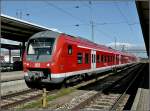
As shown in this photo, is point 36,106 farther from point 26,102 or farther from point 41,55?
point 41,55

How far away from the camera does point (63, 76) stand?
54.1 feet

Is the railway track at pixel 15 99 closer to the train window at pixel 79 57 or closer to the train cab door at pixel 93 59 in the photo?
the train window at pixel 79 57

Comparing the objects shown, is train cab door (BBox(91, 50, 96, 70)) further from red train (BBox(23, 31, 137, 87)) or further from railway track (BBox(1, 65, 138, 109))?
railway track (BBox(1, 65, 138, 109))

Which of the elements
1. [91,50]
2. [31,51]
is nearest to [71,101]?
[31,51]

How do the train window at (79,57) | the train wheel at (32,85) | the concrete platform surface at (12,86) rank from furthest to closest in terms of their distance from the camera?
the train window at (79,57)
the train wheel at (32,85)
the concrete platform surface at (12,86)

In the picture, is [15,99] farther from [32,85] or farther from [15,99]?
[32,85]

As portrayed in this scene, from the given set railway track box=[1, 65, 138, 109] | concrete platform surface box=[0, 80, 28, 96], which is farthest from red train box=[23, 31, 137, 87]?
railway track box=[1, 65, 138, 109]

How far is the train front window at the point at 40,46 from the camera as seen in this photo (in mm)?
16359

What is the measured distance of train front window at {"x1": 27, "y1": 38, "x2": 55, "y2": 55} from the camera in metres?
16.4

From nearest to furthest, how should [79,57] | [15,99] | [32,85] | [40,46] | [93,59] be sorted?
[15,99] < [40,46] < [32,85] < [79,57] < [93,59]

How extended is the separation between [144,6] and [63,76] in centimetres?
554

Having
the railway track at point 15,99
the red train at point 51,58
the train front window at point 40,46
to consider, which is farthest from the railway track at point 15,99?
the train front window at point 40,46

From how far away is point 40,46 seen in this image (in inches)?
657

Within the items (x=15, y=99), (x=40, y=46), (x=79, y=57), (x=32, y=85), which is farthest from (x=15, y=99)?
(x=79, y=57)
